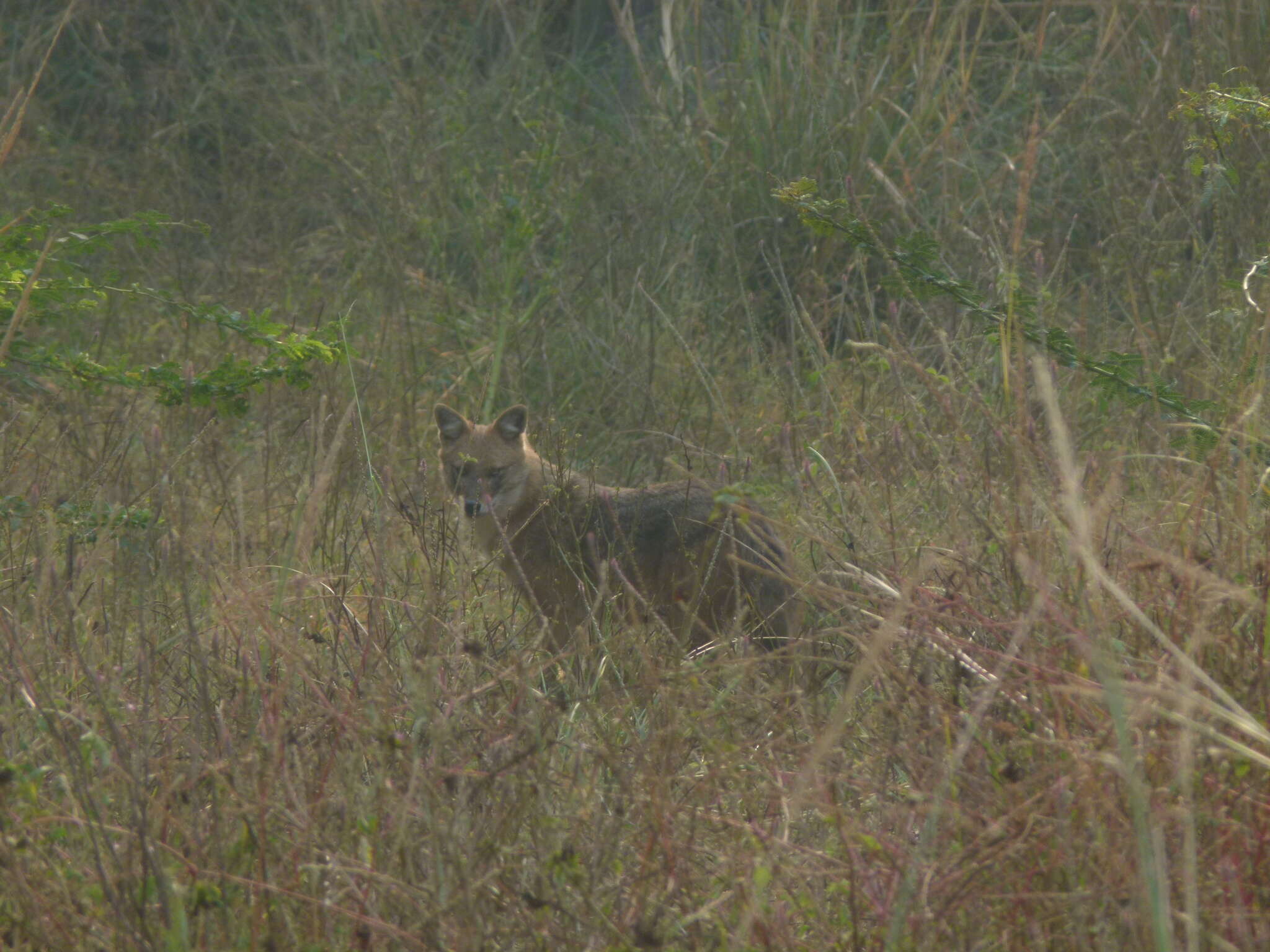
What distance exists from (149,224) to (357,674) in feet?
5.36

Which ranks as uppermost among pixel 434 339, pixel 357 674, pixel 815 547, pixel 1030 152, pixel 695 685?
pixel 1030 152

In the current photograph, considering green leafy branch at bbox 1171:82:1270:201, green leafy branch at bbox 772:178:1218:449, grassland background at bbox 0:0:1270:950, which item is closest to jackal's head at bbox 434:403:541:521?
grassland background at bbox 0:0:1270:950

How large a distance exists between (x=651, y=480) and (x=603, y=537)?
1058 mm

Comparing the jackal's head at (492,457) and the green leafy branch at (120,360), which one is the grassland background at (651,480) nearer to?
the jackal's head at (492,457)

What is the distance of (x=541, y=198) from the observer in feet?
25.6

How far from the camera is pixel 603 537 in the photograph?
5359 mm

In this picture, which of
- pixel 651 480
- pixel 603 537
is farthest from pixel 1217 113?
pixel 651 480

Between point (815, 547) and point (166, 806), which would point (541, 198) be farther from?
point (166, 806)

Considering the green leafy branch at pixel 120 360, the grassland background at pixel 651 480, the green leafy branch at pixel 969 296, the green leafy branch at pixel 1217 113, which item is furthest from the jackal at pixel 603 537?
the green leafy branch at pixel 1217 113

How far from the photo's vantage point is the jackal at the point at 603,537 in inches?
182

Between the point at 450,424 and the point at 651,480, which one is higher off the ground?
the point at 450,424

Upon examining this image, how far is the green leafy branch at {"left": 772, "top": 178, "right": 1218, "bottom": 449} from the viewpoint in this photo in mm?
3469

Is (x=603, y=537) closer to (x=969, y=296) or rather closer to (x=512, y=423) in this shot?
(x=512, y=423)

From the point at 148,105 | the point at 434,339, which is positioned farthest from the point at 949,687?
the point at 148,105
